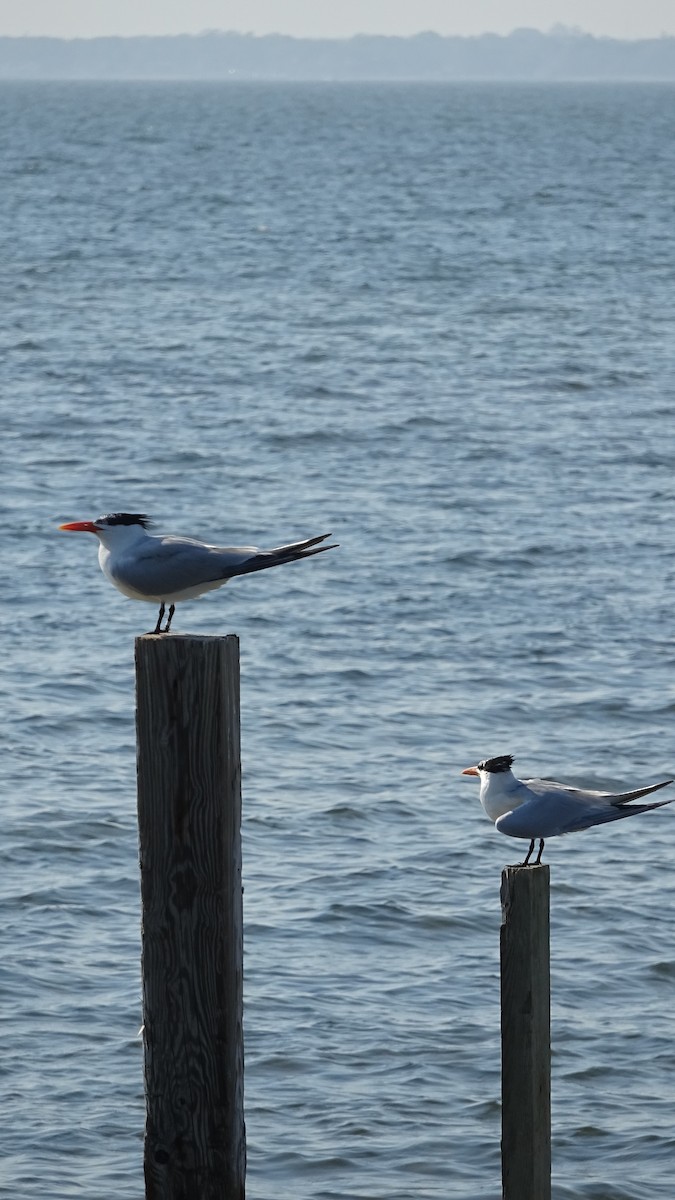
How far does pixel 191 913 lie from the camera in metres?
5.20

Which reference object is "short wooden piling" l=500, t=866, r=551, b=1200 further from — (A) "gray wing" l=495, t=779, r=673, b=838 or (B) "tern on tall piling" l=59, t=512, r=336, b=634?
(B) "tern on tall piling" l=59, t=512, r=336, b=634

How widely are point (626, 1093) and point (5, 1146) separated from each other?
2.83 m

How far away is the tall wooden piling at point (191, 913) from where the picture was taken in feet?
16.7

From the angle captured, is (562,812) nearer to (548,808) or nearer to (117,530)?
(548,808)

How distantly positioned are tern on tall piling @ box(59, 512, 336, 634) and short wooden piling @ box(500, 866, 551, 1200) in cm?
119

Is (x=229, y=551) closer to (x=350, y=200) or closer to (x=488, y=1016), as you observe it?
(x=488, y=1016)

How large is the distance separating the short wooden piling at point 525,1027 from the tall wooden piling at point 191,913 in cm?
86

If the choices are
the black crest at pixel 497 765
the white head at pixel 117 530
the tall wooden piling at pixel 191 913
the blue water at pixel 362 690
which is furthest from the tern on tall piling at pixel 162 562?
the blue water at pixel 362 690

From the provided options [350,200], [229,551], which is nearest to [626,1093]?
[229,551]

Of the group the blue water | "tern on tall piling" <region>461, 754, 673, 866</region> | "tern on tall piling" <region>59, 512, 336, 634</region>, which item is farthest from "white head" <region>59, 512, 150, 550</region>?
the blue water

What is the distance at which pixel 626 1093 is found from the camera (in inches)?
357

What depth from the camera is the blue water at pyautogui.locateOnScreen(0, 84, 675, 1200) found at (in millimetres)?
8977

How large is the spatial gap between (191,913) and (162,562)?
3.60 ft

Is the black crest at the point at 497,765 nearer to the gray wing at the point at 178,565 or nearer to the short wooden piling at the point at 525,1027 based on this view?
the short wooden piling at the point at 525,1027
